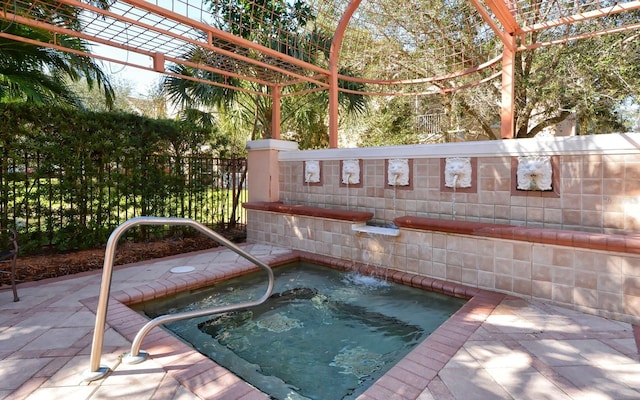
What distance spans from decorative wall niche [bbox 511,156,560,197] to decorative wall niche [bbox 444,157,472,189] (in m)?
0.47

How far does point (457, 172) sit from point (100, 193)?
A: 528cm

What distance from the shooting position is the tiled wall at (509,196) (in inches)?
124

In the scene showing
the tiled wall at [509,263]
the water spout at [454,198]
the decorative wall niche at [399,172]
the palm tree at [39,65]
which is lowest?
the tiled wall at [509,263]

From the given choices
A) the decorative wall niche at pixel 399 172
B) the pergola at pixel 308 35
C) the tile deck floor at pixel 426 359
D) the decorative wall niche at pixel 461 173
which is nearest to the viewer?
the tile deck floor at pixel 426 359

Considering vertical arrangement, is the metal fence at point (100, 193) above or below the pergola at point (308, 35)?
below

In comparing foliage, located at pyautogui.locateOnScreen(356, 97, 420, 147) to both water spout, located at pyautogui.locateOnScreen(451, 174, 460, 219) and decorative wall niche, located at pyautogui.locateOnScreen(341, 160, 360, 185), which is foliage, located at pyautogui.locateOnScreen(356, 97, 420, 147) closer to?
decorative wall niche, located at pyautogui.locateOnScreen(341, 160, 360, 185)

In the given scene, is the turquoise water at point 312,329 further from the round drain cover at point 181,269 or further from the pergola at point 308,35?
the pergola at point 308,35

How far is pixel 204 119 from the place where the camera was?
817 centimetres

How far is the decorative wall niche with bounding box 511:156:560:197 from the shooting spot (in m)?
3.50

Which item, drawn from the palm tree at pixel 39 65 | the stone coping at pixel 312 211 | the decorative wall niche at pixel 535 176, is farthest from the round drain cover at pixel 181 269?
the decorative wall niche at pixel 535 176

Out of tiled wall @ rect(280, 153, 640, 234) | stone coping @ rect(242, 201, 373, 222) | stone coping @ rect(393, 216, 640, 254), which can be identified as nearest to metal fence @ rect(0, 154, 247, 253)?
stone coping @ rect(242, 201, 373, 222)

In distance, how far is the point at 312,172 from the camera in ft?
19.0

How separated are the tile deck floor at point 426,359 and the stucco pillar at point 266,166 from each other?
329 centimetres

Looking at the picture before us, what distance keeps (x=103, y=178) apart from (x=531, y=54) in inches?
399
